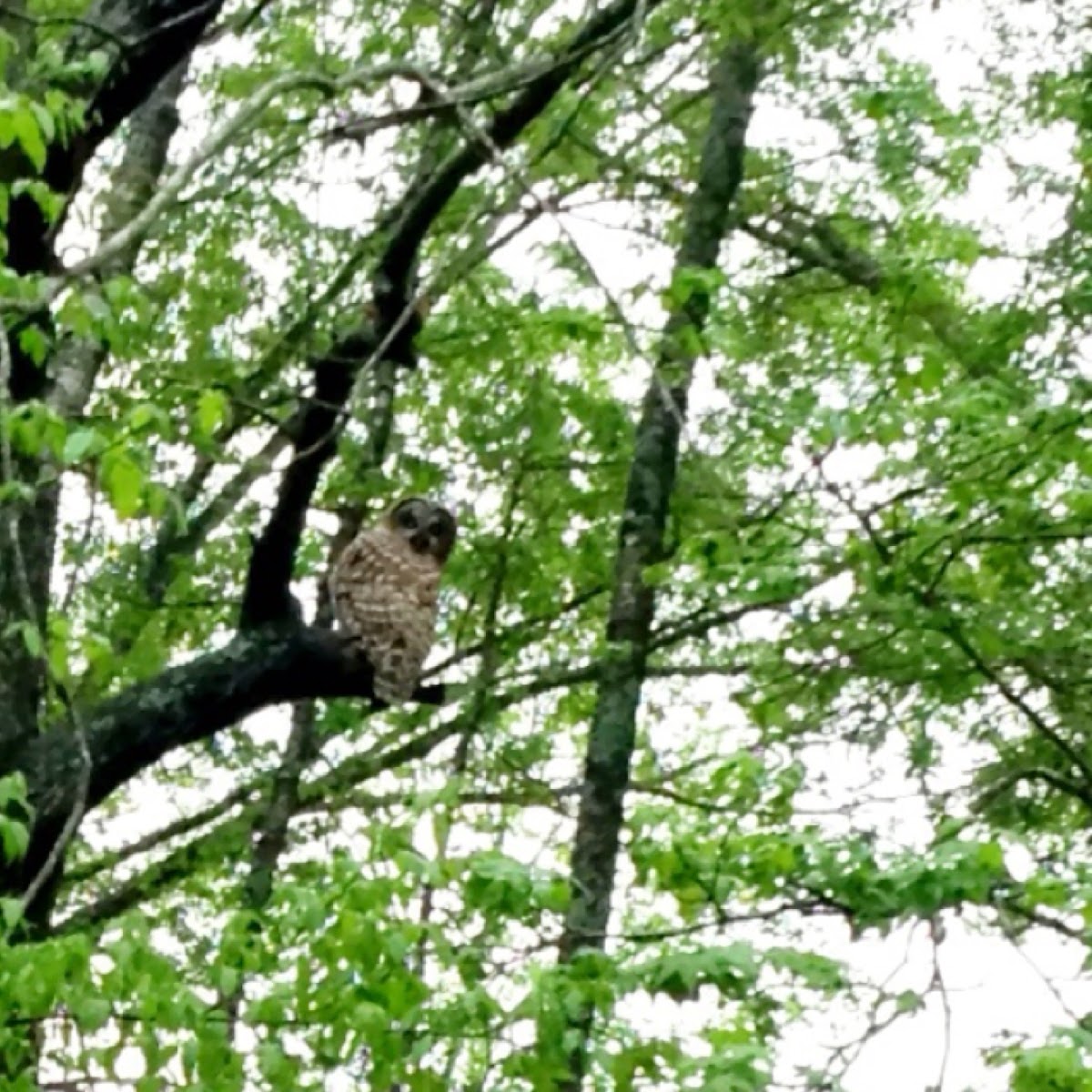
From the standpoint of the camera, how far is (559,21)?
6684 millimetres

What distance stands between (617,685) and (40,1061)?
113 inches

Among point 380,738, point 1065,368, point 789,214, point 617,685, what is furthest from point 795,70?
point 380,738

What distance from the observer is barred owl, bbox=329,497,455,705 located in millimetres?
4883

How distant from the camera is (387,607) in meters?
5.19

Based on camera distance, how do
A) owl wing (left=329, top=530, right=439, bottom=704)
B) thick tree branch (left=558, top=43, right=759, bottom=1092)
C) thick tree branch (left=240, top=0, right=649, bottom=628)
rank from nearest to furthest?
thick tree branch (left=240, top=0, right=649, bottom=628) < owl wing (left=329, top=530, right=439, bottom=704) < thick tree branch (left=558, top=43, right=759, bottom=1092)

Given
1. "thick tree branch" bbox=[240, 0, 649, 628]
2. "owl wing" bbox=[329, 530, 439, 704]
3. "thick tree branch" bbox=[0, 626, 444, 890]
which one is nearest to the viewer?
"thick tree branch" bbox=[240, 0, 649, 628]

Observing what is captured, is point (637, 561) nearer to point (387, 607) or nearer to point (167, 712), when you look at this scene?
point (387, 607)

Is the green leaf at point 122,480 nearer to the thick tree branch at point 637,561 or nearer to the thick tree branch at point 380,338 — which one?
the thick tree branch at point 380,338

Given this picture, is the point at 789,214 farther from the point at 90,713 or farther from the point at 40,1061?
the point at 40,1061

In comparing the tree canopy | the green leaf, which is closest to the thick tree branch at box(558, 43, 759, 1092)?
the tree canopy

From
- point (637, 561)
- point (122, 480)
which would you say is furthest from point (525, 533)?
point (122, 480)

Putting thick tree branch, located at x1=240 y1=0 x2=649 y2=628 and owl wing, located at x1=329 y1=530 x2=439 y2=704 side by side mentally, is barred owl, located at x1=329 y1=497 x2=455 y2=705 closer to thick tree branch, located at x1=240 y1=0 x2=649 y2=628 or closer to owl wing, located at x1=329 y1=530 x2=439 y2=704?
owl wing, located at x1=329 y1=530 x2=439 y2=704

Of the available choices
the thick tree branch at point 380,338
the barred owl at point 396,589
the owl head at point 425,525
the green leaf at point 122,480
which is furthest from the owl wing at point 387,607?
the green leaf at point 122,480

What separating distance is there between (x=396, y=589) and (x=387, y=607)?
0.16 metres
